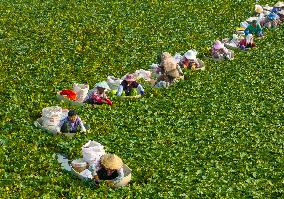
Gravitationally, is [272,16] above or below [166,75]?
above

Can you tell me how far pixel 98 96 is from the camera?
801 inches

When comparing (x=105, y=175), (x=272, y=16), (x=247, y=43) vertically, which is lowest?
(x=105, y=175)

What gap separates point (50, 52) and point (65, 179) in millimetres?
11578

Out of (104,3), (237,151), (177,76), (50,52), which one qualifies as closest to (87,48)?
(50,52)

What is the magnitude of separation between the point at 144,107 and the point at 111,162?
557 cm

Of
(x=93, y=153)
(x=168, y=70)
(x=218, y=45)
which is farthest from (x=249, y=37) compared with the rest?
(x=93, y=153)

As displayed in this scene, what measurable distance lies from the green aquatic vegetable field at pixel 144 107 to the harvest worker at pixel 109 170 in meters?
0.38

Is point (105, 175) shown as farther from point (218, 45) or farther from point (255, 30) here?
point (255, 30)

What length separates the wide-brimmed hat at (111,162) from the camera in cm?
1520

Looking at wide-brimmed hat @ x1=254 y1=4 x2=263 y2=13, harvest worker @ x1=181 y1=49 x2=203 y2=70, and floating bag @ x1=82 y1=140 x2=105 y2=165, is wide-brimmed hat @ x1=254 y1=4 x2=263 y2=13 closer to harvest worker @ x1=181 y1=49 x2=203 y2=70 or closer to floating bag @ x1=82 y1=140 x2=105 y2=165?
harvest worker @ x1=181 y1=49 x2=203 y2=70

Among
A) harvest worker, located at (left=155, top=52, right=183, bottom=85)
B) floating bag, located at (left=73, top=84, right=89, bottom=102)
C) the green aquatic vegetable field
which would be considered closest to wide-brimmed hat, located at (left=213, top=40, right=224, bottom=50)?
the green aquatic vegetable field

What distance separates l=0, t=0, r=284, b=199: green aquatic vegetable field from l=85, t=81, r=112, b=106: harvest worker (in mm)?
343

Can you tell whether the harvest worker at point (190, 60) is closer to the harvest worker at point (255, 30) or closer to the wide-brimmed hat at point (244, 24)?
the harvest worker at point (255, 30)

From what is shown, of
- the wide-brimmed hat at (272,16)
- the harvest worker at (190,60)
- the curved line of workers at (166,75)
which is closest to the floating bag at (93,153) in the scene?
the curved line of workers at (166,75)
